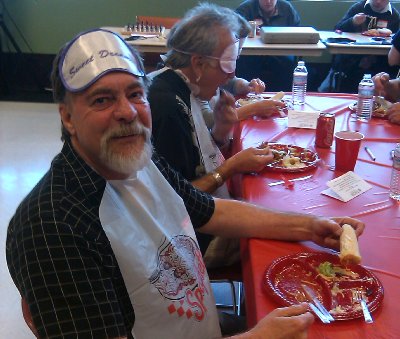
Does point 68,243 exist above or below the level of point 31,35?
above

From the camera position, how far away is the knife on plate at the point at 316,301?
1.01 m

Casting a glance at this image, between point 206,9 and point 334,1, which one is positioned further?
point 334,1

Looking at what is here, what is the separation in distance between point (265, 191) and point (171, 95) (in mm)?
513

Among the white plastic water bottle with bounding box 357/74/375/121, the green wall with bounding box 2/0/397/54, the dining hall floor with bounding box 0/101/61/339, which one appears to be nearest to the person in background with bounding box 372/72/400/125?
the white plastic water bottle with bounding box 357/74/375/121

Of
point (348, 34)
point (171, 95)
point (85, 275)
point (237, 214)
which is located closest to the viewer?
point (85, 275)

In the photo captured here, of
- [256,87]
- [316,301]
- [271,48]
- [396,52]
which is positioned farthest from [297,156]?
[271,48]

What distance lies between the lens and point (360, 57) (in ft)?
16.5

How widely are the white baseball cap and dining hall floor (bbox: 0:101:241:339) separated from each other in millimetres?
708

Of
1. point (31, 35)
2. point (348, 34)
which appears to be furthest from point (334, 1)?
point (31, 35)

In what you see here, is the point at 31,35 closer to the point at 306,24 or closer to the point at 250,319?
the point at 306,24

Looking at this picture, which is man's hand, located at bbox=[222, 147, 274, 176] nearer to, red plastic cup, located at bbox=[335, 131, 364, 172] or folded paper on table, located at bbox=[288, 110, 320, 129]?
red plastic cup, located at bbox=[335, 131, 364, 172]

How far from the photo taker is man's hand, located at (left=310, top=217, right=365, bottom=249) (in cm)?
131

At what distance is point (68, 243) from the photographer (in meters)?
0.96

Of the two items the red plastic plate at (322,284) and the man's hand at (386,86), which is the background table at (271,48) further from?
the red plastic plate at (322,284)
